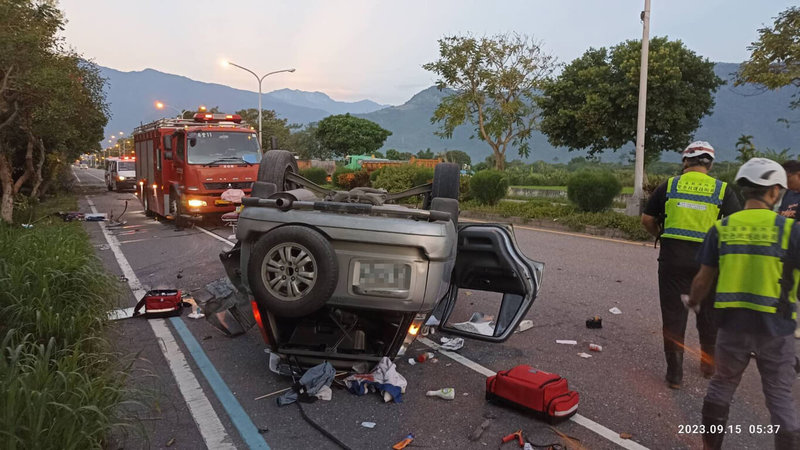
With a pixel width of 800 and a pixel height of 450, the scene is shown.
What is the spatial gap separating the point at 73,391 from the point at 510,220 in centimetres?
1456

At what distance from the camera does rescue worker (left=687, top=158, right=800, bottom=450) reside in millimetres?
2803

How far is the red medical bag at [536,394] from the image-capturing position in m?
3.51

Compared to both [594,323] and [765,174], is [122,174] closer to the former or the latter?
[594,323]

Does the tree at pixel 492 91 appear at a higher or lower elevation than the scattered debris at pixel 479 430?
higher

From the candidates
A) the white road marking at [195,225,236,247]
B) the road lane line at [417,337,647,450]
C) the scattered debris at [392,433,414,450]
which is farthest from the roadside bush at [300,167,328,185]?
the scattered debris at [392,433,414,450]

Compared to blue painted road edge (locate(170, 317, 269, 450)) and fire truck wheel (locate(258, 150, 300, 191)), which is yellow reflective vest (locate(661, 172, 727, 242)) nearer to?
blue painted road edge (locate(170, 317, 269, 450))

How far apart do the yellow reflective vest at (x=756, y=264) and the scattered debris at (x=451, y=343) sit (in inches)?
95.9

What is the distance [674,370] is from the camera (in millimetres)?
4164

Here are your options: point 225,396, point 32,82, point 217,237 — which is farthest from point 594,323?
point 32,82

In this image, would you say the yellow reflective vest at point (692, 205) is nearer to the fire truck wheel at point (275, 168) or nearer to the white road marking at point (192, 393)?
the white road marking at point (192, 393)

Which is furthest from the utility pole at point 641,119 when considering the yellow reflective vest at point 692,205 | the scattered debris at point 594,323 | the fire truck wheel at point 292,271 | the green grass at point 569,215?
the fire truck wheel at point 292,271

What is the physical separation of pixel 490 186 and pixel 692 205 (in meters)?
14.4

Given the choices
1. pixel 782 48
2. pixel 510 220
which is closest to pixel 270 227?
pixel 510 220

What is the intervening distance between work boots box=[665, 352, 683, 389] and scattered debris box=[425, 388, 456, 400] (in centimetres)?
167
